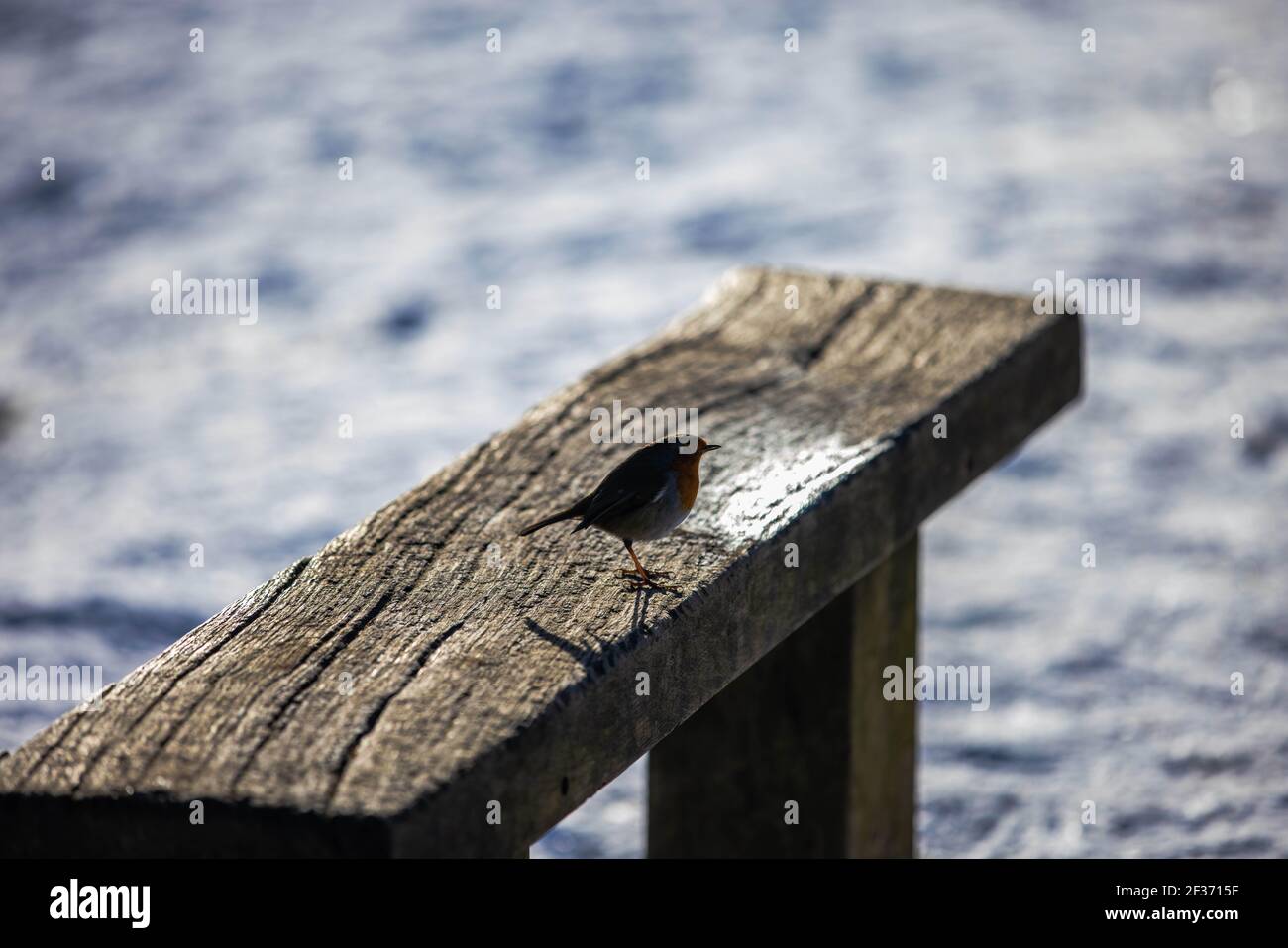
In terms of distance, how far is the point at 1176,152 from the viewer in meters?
7.62

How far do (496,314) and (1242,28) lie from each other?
5344 millimetres

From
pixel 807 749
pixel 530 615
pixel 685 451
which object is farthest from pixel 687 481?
pixel 807 749

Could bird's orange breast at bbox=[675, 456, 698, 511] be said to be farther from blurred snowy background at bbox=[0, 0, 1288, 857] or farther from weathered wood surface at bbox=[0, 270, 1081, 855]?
blurred snowy background at bbox=[0, 0, 1288, 857]

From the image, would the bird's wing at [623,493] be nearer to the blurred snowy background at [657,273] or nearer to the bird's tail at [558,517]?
the bird's tail at [558,517]

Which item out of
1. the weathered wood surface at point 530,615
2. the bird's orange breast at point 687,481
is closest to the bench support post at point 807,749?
the weathered wood surface at point 530,615

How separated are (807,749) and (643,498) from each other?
82cm

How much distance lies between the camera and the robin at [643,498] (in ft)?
6.40

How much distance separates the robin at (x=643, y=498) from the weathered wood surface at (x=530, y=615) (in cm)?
4

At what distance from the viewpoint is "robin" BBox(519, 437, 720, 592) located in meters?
1.95

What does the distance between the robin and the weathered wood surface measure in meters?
0.04

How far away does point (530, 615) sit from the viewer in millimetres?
1826

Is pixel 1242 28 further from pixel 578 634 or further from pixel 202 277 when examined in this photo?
pixel 578 634

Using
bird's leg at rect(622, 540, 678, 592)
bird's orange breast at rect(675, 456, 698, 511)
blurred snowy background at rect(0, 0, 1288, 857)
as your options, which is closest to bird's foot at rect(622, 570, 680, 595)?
bird's leg at rect(622, 540, 678, 592)
